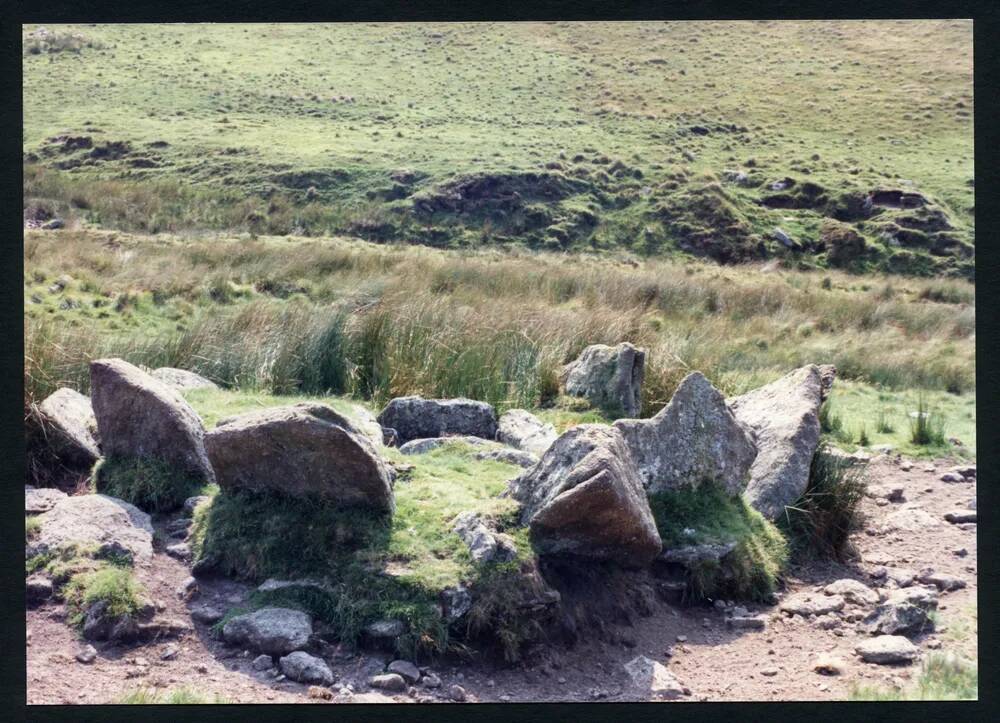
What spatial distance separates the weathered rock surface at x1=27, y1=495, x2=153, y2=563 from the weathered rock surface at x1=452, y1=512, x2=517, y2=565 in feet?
6.33

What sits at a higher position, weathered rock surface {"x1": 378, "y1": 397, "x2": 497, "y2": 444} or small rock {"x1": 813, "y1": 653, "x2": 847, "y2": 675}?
weathered rock surface {"x1": 378, "y1": 397, "x2": 497, "y2": 444}

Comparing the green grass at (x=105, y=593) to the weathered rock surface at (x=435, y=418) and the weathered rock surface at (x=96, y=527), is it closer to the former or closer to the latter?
the weathered rock surface at (x=96, y=527)

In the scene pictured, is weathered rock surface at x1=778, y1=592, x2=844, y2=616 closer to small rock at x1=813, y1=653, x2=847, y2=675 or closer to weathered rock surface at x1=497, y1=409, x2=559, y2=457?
small rock at x1=813, y1=653, x2=847, y2=675

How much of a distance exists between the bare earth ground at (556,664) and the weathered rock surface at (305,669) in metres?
0.05

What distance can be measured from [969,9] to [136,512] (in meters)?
6.17

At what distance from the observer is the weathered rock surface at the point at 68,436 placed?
6602mm

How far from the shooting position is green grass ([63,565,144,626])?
491cm

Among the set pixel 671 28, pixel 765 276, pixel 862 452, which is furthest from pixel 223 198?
pixel 671 28

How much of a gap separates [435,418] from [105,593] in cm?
329

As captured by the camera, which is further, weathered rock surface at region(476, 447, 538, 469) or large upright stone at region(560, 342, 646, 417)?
large upright stone at region(560, 342, 646, 417)

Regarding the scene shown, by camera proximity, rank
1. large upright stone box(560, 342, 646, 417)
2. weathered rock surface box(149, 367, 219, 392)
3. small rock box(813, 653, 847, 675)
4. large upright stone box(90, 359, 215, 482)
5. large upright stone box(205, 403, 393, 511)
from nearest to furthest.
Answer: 1. small rock box(813, 653, 847, 675)
2. large upright stone box(205, 403, 393, 511)
3. large upright stone box(90, 359, 215, 482)
4. weathered rock surface box(149, 367, 219, 392)
5. large upright stone box(560, 342, 646, 417)

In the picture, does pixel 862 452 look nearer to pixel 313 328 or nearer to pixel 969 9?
pixel 969 9

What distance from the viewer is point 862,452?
9.32 m

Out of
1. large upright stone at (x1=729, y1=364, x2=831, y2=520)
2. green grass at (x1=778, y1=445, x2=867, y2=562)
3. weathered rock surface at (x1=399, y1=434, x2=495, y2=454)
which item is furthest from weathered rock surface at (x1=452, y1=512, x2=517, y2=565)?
green grass at (x1=778, y1=445, x2=867, y2=562)
